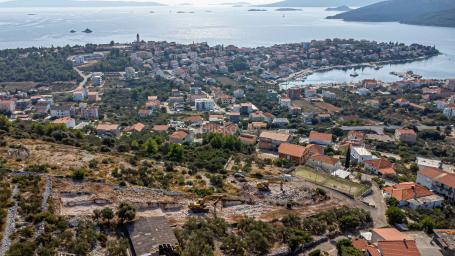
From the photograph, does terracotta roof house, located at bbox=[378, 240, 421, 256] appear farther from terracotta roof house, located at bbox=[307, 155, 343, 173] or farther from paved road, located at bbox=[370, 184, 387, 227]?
terracotta roof house, located at bbox=[307, 155, 343, 173]

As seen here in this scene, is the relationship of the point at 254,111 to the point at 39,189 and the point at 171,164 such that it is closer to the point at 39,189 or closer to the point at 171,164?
the point at 171,164

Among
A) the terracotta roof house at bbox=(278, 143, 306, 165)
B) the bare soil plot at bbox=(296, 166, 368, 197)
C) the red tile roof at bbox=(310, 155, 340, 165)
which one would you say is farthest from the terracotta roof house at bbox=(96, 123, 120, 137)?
the bare soil plot at bbox=(296, 166, 368, 197)

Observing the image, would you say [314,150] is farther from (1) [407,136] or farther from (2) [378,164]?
(1) [407,136]

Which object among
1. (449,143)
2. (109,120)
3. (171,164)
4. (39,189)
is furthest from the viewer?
(109,120)

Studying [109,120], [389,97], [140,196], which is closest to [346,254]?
[140,196]

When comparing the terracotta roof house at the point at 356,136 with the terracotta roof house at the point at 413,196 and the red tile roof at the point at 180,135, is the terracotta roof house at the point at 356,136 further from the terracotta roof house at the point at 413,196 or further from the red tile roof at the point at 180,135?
the red tile roof at the point at 180,135

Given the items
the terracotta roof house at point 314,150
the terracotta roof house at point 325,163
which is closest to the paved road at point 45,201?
the terracotta roof house at point 325,163
